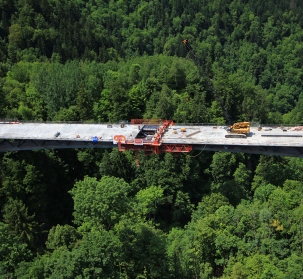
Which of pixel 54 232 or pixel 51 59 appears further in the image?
pixel 51 59

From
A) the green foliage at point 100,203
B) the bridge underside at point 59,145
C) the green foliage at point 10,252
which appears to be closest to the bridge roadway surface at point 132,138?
the bridge underside at point 59,145

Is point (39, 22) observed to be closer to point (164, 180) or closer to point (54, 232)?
point (164, 180)

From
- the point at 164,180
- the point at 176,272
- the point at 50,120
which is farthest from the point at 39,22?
the point at 176,272

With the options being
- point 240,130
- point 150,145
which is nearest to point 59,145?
point 150,145

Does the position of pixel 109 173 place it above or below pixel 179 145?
below

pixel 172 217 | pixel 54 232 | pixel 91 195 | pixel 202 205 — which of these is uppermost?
pixel 91 195

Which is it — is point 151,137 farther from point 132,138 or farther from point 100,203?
point 100,203

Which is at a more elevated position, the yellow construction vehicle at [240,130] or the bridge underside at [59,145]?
the yellow construction vehicle at [240,130]

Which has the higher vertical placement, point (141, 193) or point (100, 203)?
point (100, 203)

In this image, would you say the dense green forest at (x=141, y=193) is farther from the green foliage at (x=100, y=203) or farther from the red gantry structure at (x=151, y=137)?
the red gantry structure at (x=151, y=137)
